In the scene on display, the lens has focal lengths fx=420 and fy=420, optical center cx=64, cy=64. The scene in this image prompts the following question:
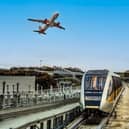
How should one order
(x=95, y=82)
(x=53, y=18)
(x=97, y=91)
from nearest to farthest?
1. (x=97, y=91)
2. (x=95, y=82)
3. (x=53, y=18)

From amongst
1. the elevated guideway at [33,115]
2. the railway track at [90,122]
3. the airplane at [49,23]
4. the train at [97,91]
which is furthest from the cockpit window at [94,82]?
the airplane at [49,23]

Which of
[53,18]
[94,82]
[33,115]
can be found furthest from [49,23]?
[33,115]

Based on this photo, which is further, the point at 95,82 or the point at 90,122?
the point at 95,82

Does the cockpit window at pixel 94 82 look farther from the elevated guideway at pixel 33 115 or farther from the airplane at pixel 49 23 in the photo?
the airplane at pixel 49 23

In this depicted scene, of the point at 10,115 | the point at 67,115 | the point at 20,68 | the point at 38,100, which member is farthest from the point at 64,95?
the point at 20,68

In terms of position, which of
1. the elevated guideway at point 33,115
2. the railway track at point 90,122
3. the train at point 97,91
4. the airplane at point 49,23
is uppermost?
the airplane at point 49,23

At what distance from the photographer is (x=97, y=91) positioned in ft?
82.4

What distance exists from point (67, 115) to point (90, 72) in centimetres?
387

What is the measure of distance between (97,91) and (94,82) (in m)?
0.82

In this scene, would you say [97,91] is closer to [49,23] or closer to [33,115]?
[33,115]

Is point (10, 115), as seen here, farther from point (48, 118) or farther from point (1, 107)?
point (1, 107)

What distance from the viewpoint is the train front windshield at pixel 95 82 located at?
2538cm

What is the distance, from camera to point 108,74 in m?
26.6

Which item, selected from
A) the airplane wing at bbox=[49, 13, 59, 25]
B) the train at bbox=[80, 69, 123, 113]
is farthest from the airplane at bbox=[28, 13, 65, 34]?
the train at bbox=[80, 69, 123, 113]
